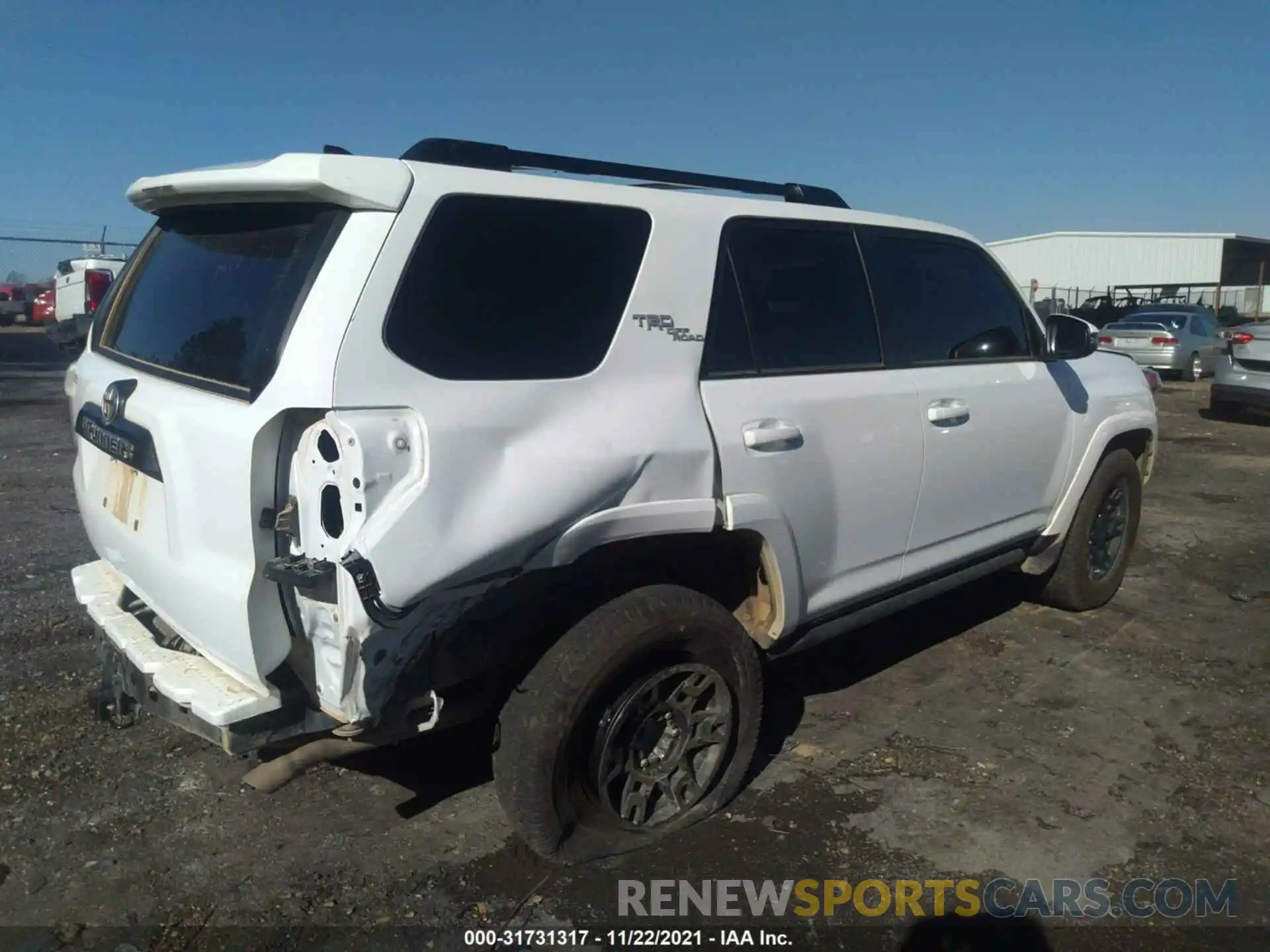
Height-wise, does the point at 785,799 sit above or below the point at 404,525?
below

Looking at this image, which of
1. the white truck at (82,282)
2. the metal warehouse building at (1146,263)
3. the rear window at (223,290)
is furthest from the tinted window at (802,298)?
the metal warehouse building at (1146,263)

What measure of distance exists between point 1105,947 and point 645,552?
1.66 meters

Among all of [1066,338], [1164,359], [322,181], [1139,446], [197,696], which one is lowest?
[197,696]

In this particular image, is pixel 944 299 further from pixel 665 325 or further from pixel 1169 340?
pixel 1169 340

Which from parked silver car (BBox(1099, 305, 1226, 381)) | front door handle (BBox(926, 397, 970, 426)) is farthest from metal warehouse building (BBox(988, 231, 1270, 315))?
front door handle (BBox(926, 397, 970, 426))

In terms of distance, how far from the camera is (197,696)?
247cm

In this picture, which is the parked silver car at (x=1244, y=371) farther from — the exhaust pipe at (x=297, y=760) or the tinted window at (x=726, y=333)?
the exhaust pipe at (x=297, y=760)

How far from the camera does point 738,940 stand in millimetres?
2742

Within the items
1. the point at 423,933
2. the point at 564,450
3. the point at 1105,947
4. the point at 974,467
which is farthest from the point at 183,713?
the point at 974,467

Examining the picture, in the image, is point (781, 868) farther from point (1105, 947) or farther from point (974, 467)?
point (974, 467)

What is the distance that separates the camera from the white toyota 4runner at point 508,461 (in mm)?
2365

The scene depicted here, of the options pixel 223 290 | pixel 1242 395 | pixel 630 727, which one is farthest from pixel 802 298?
pixel 1242 395

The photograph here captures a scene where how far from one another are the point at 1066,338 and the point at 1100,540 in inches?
49.0

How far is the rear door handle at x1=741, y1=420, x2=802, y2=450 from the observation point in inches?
121
